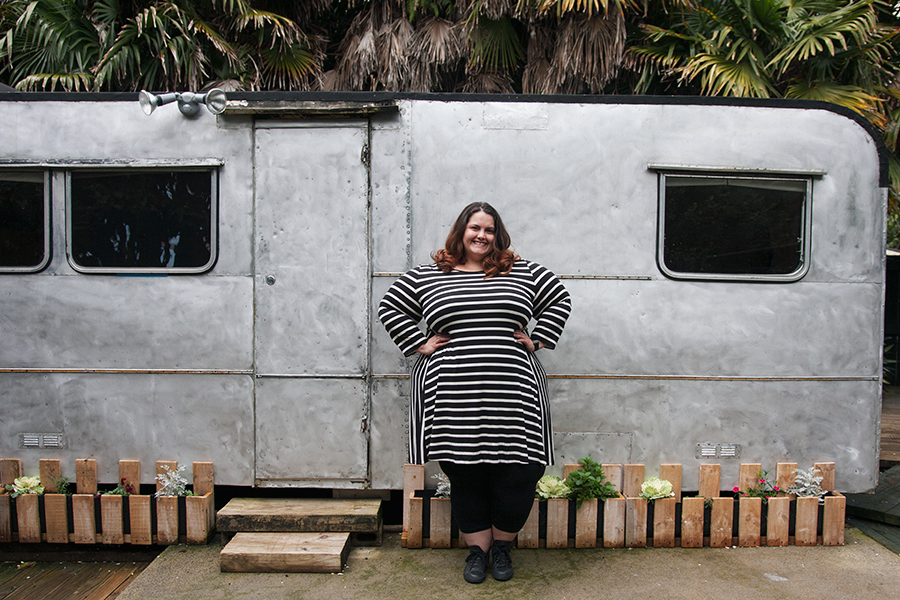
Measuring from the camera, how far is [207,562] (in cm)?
304

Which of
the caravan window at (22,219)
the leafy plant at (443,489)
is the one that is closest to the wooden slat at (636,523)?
the leafy plant at (443,489)

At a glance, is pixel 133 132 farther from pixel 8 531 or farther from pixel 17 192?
pixel 8 531

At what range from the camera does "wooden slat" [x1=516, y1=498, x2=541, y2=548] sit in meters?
3.17

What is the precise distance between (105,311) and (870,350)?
4674 mm

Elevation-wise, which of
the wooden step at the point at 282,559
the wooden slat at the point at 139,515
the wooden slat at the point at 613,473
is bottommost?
the wooden step at the point at 282,559

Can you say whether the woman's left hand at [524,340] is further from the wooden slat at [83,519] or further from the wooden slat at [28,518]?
the wooden slat at [28,518]

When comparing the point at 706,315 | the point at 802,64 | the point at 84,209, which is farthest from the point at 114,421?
the point at 802,64

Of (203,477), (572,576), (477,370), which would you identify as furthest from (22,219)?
(572,576)

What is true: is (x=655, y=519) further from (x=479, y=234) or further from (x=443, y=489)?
(x=479, y=234)

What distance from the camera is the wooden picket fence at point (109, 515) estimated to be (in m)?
3.22

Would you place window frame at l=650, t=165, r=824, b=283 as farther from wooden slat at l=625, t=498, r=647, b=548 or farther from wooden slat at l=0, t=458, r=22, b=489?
wooden slat at l=0, t=458, r=22, b=489

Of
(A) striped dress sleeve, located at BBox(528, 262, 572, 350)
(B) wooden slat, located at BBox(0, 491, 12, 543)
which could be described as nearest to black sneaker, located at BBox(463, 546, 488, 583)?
(A) striped dress sleeve, located at BBox(528, 262, 572, 350)

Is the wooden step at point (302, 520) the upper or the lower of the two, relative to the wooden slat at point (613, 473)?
lower

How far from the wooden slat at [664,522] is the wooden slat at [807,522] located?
76cm
